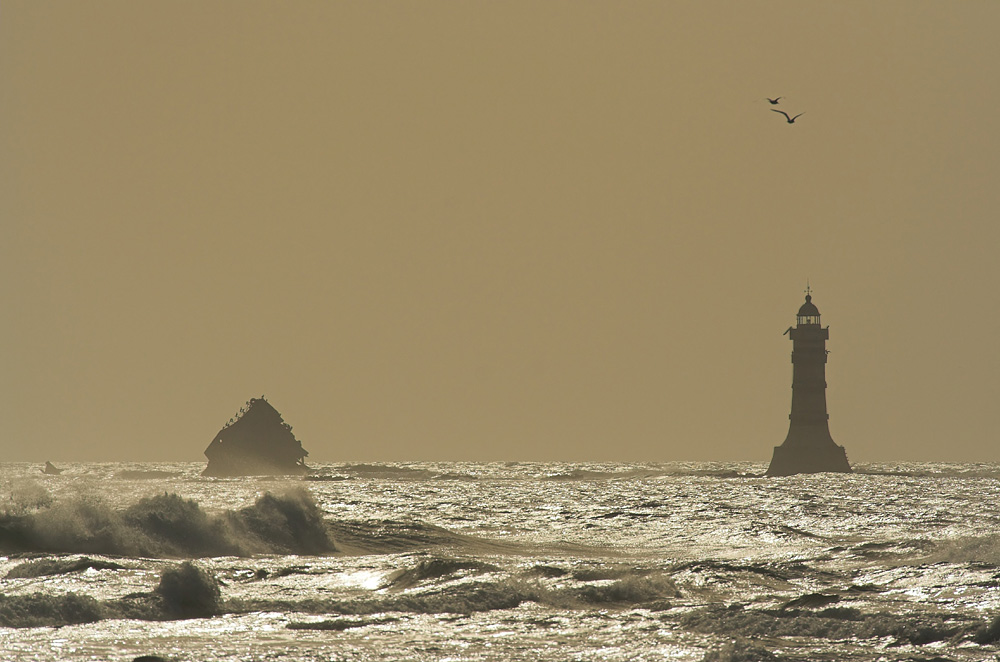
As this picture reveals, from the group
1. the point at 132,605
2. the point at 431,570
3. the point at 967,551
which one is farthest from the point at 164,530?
the point at 967,551

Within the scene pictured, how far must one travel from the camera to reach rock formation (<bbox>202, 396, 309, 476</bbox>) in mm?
99062

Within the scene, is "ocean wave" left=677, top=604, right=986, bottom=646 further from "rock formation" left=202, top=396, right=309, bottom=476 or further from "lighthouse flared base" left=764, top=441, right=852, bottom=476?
"rock formation" left=202, top=396, right=309, bottom=476

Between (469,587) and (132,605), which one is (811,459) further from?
(132,605)

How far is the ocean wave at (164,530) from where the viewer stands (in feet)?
82.4

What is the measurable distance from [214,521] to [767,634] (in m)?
17.2

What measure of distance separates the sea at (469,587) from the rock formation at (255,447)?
2596 inches

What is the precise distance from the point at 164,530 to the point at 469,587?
10.8 m

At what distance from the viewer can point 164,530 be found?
87.0 feet

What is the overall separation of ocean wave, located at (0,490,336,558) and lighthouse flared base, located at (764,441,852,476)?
5244 cm

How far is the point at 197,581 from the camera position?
17.4 metres

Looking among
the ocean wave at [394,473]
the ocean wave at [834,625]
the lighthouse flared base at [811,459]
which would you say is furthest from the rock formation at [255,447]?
the ocean wave at [834,625]

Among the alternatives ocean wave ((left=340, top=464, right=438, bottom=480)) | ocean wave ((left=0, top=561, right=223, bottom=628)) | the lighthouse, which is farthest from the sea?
ocean wave ((left=340, top=464, right=438, bottom=480))

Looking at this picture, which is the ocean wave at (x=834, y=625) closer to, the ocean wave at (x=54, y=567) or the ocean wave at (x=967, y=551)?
the ocean wave at (x=967, y=551)

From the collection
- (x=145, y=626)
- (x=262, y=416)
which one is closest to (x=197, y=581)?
(x=145, y=626)
